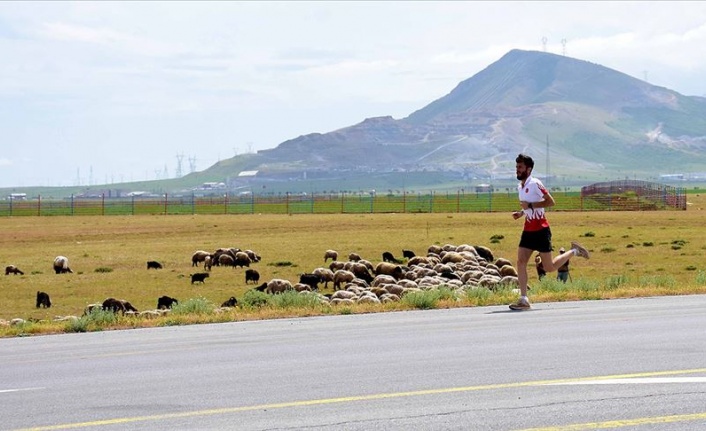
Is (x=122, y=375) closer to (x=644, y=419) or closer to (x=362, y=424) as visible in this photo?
(x=362, y=424)

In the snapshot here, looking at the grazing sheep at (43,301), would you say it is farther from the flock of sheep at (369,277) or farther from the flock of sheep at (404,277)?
the flock of sheep at (404,277)

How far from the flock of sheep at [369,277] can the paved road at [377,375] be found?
5.80 metres

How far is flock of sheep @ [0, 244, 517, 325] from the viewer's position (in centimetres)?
2441

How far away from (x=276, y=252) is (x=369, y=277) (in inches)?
570

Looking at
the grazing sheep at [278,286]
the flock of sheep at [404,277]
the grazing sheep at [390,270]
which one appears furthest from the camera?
the grazing sheep at [390,270]

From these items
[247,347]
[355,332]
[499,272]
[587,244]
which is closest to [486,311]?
[355,332]

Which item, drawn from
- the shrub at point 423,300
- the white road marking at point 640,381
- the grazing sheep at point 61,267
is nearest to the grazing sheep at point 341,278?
the grazing sheep at point 61,267

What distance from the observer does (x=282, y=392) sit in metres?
10.5

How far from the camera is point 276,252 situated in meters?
47.4

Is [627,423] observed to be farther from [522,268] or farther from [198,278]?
[198,278]

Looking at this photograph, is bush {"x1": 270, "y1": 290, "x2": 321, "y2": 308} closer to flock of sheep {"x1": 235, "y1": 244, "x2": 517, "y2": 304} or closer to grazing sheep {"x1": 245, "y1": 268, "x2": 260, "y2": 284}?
flock of sheep {"x1": 235, "y1": 244, "x2": 517, "y2": 304}

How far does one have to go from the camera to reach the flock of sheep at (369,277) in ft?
80.1

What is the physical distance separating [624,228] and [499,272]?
34065 mm

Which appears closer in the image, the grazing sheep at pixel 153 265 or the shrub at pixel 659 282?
the shrub at pixel 659 282
